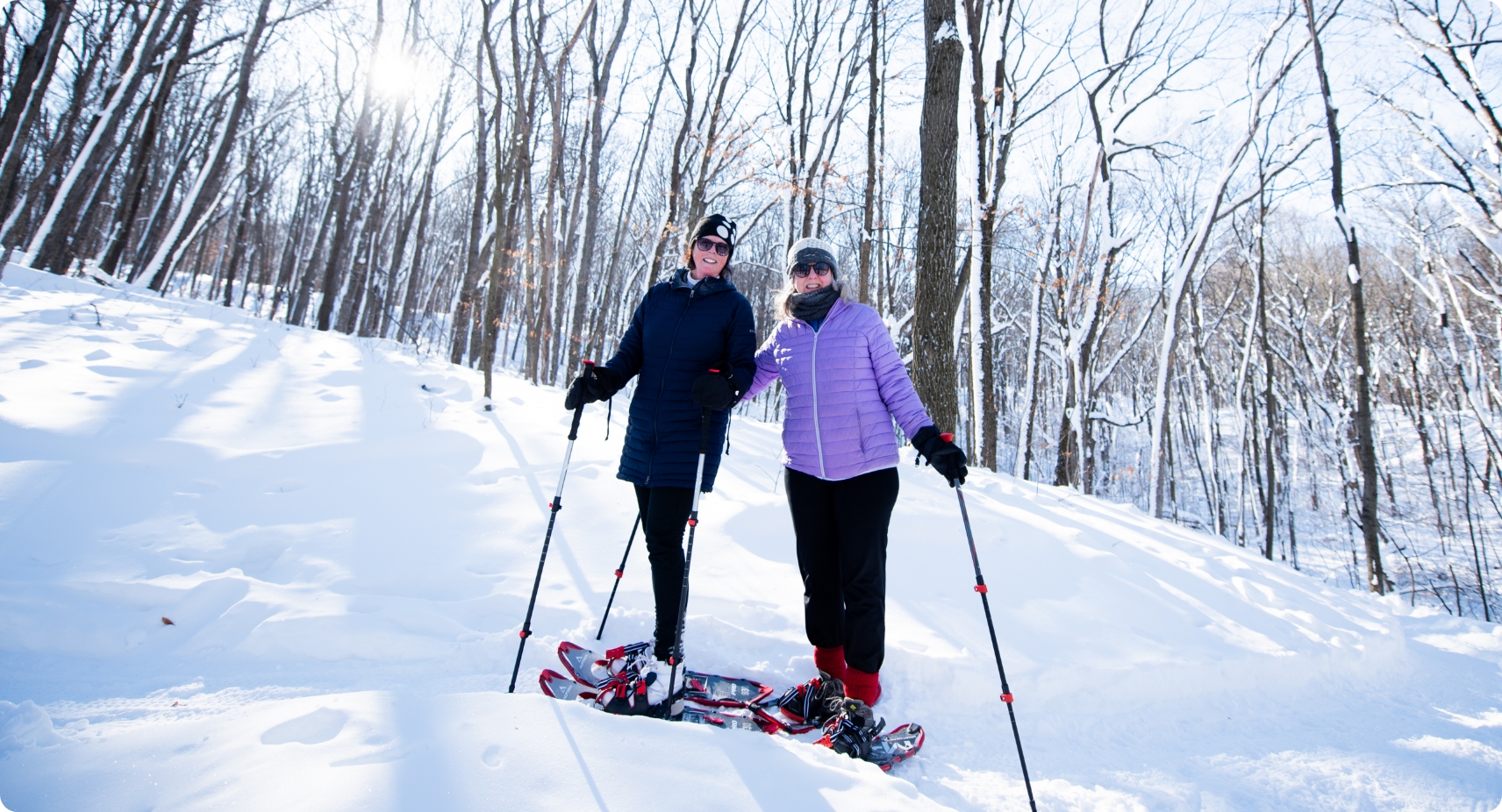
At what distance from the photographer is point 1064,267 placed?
1591cm

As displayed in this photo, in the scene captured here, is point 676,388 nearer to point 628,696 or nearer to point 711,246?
point 711,246

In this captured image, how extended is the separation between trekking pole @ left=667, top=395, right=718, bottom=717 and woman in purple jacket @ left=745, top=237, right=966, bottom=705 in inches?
14.1

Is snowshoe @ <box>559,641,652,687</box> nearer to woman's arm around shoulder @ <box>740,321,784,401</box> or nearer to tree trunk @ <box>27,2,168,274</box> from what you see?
woman's arm around shoulder @ <box>740,321,784,401</box>

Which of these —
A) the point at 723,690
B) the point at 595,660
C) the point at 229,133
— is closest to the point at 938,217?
the point at 723,690

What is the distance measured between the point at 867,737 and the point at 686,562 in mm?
961

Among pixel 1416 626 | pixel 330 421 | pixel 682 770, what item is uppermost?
pixel 330 421

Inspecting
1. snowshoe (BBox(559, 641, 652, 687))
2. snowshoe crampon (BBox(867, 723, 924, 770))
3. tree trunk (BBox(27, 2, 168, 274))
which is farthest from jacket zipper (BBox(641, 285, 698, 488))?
tree trunk (BBox(27, 2, 168, 274))

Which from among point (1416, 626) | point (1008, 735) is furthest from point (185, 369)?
Result: point (1416, 626)

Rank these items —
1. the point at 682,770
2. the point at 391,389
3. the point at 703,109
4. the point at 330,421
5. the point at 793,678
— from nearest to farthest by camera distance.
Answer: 1. the point at 682,770
2. the point at 793,678
3. the point at 330,421
4. the point at 391,389
5. the point at 703,109

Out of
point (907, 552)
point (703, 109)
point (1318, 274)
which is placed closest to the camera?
point (907, 552)

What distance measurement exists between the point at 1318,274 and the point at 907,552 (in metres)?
25.9

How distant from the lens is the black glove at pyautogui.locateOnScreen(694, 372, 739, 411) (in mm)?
2523

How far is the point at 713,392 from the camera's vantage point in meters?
2.54

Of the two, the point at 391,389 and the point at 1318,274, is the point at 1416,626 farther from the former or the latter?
the point at 1318,274
